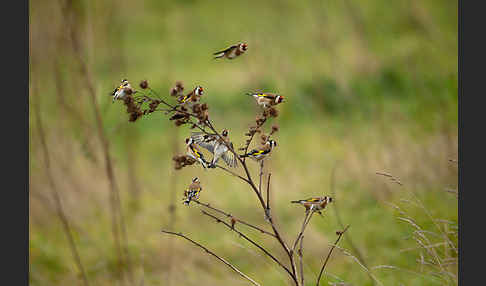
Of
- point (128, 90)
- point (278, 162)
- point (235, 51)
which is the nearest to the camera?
point (128, 90)

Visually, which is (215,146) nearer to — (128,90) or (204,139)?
(204,139)

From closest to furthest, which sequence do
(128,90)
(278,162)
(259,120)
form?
(128,90) → (259,120) → (278,162)

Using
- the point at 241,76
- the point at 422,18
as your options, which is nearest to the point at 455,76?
the point at 422,18

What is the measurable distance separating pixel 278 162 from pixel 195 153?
325 centimetres

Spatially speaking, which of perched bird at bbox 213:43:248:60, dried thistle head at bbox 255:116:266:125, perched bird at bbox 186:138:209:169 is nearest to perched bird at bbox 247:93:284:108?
dried thistle head at bbox 255:116:266:125

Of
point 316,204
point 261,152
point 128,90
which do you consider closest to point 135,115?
point 128,90

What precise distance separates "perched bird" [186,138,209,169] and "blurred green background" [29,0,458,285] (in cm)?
53

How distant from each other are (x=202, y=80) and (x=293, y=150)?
→ 10.0ft

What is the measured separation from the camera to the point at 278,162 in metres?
4.75

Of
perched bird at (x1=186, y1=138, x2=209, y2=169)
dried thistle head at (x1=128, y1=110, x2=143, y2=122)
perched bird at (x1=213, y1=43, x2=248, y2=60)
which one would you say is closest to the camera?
dried thistle head at (x1=128, y1=110, x2=143, y2=122)

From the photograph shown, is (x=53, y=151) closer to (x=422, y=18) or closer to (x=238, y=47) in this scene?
(x=238, y=47)

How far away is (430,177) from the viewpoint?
381 centimetres

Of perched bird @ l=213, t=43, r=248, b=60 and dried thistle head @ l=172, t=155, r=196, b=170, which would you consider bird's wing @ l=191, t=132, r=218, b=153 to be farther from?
perched bird @ l=213, t=43, r=248, b=60

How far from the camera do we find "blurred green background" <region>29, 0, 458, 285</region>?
126 inches
